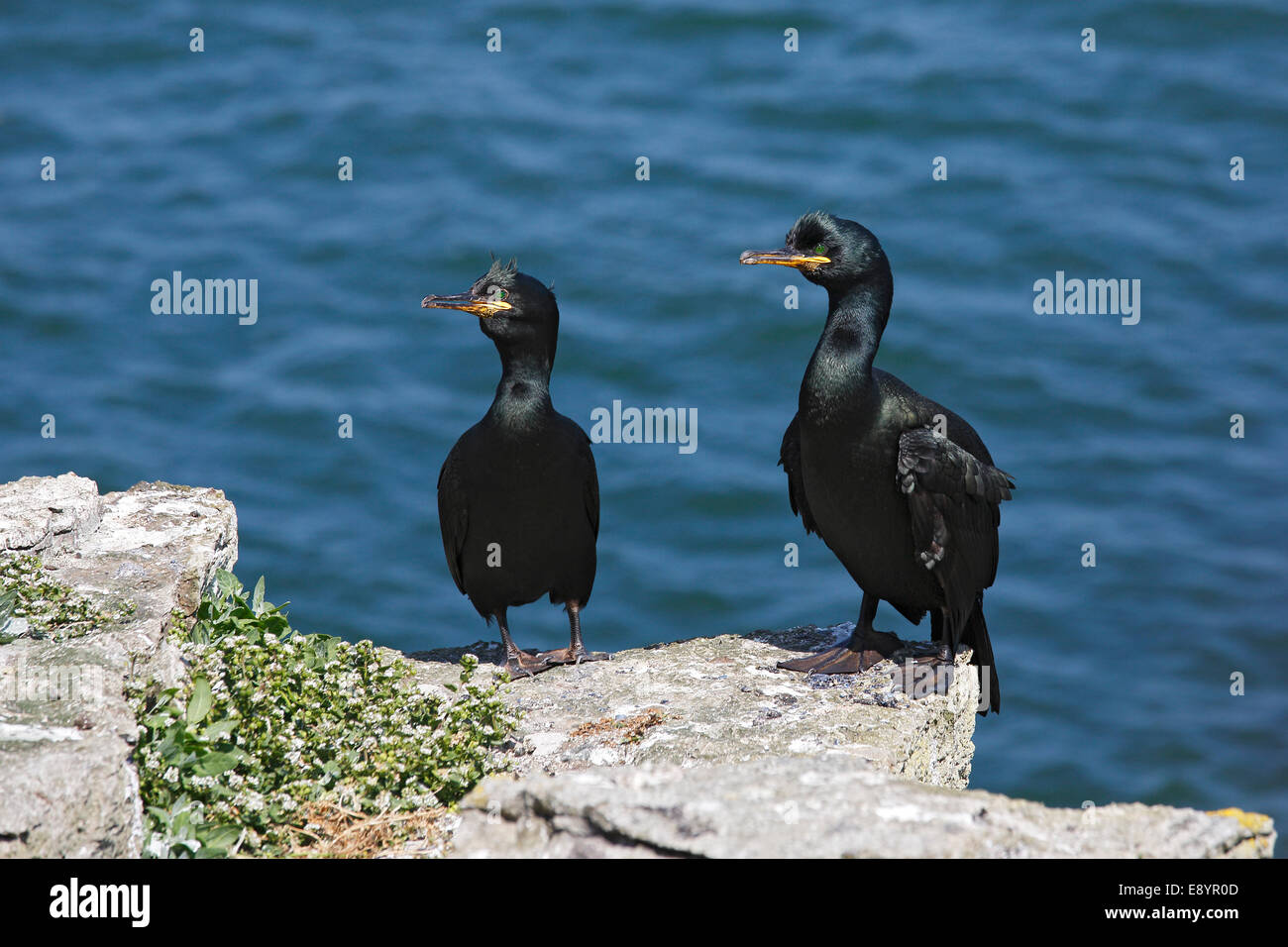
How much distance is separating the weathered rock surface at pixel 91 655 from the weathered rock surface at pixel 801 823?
3.50ft

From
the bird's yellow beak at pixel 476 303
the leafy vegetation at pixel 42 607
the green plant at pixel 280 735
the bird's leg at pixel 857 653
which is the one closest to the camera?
the green plant at pixel 280 735

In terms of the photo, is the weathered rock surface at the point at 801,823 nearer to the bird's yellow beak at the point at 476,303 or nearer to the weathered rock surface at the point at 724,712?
the weathered rock surface at the point at 724,712

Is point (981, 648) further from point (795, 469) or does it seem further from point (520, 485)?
point (520, 485)

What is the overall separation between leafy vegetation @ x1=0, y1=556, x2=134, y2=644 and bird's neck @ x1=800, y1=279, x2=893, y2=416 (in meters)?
2.73

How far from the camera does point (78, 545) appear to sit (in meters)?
5.84

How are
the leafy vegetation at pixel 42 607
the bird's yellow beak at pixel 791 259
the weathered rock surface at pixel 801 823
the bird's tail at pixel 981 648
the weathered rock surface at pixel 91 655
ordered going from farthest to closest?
1. the bird's tail at pixel 981 648
2. the bird's yellow beak at pixel 791 259
3. the leafy vegetation at pixel 42 607
4. the weathered rock surface at pixel 91 655
5. the weathered rock surface at pixel 801 823

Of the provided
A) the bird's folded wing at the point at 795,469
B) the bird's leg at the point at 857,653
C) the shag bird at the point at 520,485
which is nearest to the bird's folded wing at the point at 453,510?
the shag bird at the point at 520,485

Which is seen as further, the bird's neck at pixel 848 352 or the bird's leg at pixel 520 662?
the bird's leg at pixel 520 662

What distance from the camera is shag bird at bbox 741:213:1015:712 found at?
229 inches

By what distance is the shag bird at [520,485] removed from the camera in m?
6.14

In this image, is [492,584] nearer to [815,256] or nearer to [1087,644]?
[815,256]

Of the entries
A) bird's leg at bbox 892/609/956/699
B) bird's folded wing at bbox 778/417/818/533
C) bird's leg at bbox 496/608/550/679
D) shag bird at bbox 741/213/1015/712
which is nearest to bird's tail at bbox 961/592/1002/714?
bird's leg at bbox 892/609/956/699
